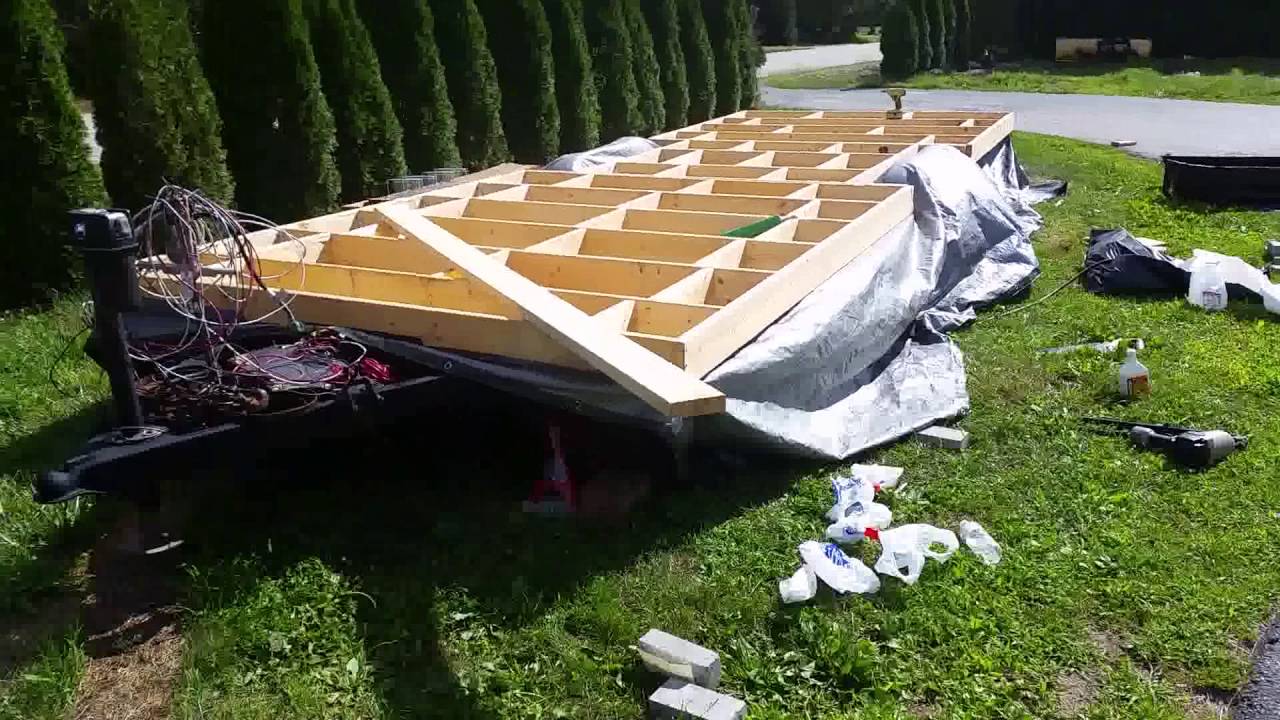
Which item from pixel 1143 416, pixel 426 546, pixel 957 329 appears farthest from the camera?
pixel 957 329

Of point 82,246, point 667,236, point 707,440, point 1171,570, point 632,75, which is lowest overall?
point 1171,570

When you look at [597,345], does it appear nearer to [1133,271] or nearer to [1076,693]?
[1076,693]

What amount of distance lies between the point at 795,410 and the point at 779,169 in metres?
2.99

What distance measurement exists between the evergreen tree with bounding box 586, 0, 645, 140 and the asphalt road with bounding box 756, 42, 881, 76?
1337 centimetres

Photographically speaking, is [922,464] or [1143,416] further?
[1143,416]

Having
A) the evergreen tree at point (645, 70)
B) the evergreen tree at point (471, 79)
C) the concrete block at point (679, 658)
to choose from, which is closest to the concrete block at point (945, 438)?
the concrete block at point (679, 658)

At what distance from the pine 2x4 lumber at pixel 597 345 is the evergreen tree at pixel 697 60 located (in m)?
8.62

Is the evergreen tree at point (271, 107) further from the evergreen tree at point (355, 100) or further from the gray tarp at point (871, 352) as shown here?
the gray tarp at point (871, 352)

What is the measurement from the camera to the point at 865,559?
10.5 ft

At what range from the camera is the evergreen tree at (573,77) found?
9602mm

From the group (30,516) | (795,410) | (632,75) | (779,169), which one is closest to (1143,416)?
(795,410)

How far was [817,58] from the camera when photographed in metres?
28.1

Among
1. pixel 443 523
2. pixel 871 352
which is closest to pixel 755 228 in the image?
pixel 871 352

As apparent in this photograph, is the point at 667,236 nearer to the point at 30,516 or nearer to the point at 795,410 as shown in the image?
the point at 795,410
